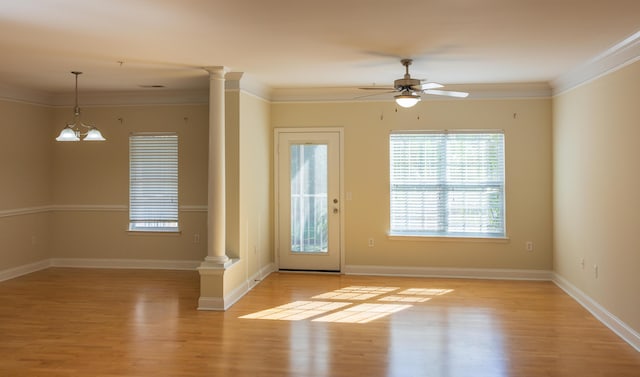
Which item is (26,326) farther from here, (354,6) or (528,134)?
(528,134)

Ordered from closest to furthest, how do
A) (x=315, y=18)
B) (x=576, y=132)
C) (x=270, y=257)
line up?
(x=315, y=18) < (x=576, y=132) < (x=270, y=257)

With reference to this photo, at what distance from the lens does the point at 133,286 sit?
621 centimetres

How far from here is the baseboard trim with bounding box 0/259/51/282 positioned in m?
6.58

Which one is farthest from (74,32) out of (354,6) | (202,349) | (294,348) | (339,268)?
(339,268)

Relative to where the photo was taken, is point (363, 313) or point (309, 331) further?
point (363, 313)

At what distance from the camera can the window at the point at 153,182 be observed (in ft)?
23.6

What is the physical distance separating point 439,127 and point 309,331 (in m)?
3.60

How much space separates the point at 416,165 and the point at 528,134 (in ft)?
5.10

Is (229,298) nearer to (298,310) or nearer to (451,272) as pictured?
(298,310)

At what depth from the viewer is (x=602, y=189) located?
4.80m

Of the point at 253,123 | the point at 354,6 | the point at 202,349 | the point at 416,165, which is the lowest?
the point at 202,349

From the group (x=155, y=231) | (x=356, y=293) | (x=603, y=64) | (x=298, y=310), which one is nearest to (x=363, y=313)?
(x=298, y=310)

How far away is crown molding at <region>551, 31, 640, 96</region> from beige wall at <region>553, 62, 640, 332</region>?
2.8 inches

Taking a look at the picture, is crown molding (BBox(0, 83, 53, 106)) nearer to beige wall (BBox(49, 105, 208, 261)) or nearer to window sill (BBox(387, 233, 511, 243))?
beige wall (BBox(49, 105, 208, 261))
